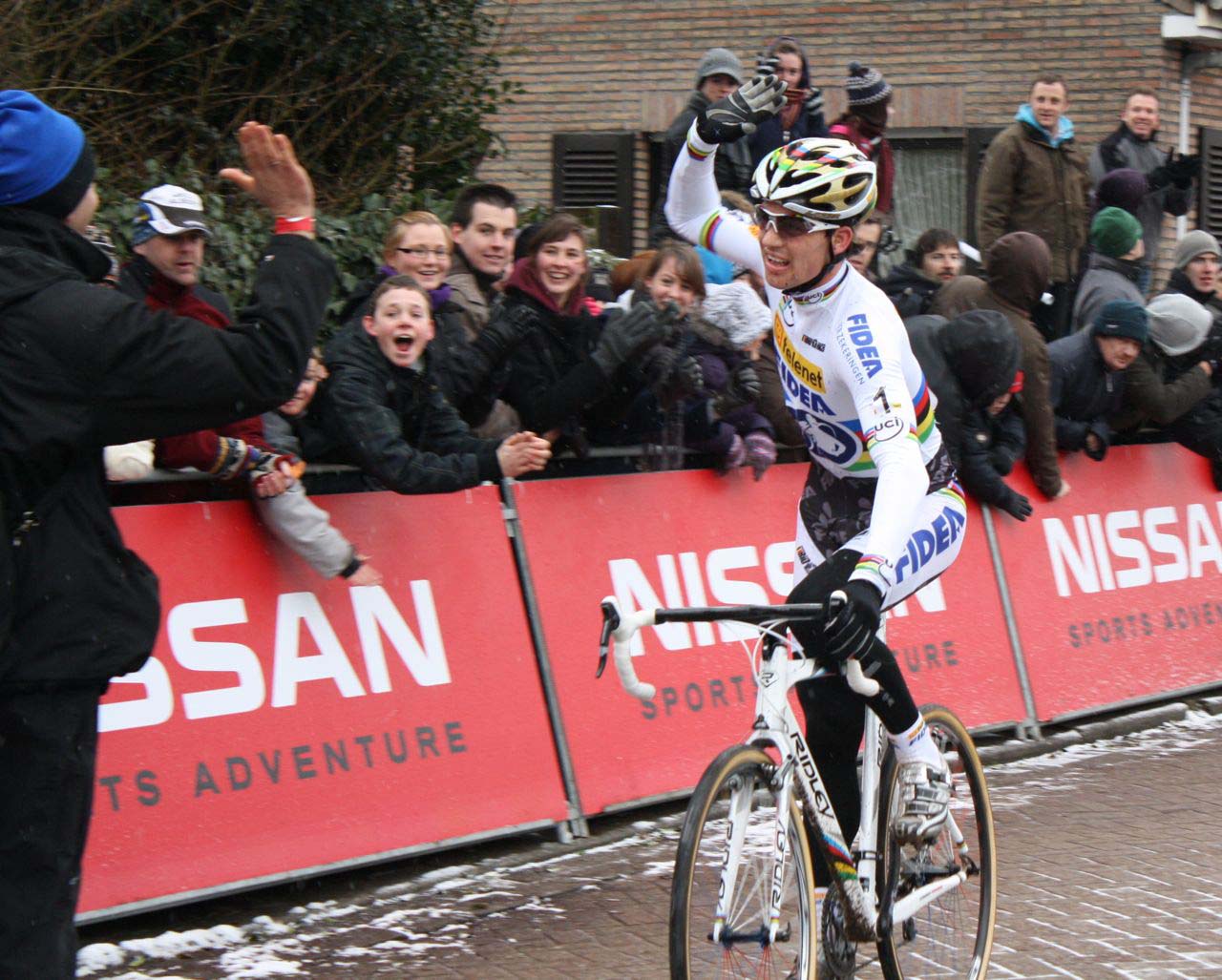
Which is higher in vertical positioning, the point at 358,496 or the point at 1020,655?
the point at 358,496

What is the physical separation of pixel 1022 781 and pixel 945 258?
338cm

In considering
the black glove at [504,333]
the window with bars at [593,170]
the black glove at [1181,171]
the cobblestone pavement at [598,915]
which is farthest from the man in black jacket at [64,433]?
the window with bars at [593,170]

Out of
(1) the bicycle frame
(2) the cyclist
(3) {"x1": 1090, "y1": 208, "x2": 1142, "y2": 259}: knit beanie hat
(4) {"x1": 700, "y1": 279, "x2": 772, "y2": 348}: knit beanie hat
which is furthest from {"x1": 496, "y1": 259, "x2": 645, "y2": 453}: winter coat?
(3) {"x1": 1090, "y1": 208, "x2": 1142, "y2": 259}: knit beanie hat

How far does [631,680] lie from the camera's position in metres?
3.76

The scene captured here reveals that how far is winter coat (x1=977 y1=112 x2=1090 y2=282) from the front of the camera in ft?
37.2

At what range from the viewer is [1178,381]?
1001 cm

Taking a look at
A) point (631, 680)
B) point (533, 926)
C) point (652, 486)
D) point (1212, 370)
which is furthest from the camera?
point (1212, 370)

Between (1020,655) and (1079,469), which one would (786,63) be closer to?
(1079,469)

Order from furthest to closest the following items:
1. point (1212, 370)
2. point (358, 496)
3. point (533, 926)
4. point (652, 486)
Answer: point (1212, 370) → point (652, 486) → point (358, 496) → point (533, 926)

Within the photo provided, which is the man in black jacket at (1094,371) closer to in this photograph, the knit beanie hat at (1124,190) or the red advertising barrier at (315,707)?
the knit beanie hat at (1124,190)

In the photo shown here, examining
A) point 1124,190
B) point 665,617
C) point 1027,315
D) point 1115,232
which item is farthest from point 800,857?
point 1124,190

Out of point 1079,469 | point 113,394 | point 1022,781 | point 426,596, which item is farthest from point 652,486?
point 113,394

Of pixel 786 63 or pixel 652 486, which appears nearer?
pixel 652 486

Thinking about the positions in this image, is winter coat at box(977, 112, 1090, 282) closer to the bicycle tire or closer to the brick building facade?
the brick building facade
